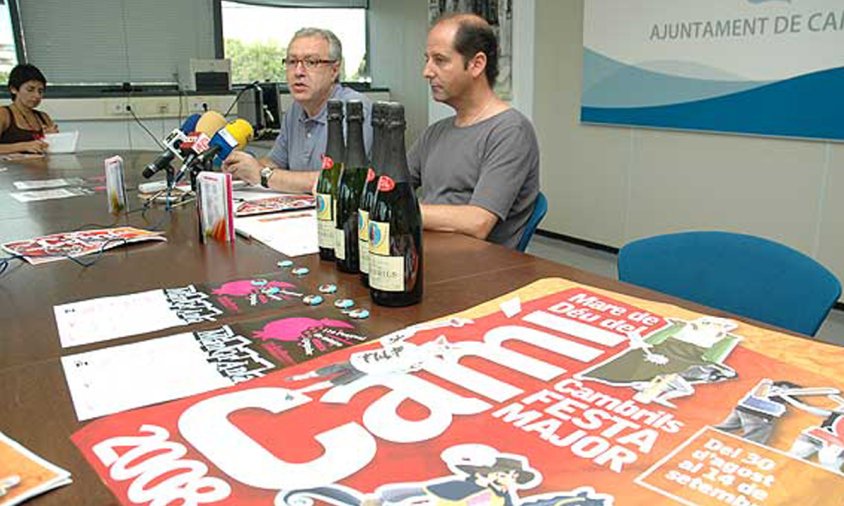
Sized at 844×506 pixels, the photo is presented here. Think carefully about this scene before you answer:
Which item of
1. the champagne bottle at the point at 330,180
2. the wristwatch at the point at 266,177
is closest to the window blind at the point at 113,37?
the wristwatch at the point at 266,177

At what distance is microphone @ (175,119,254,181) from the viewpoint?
2000mm

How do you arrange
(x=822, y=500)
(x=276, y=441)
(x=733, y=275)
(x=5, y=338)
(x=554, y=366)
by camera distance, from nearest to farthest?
(x=822, y=500), (x=276, y=441), (x=554, y=366), (x=5, y=338), (x=733, y=275)

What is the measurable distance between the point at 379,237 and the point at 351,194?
27cm

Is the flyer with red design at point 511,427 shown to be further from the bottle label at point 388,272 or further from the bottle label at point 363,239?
the bottle label at point 363,239

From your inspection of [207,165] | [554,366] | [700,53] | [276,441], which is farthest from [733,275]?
[700,53]

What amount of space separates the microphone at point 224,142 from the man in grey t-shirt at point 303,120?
0.79 ft

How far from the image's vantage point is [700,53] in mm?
3609

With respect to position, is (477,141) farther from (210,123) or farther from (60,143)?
(60,143)

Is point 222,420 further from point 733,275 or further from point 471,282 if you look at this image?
point 733,275

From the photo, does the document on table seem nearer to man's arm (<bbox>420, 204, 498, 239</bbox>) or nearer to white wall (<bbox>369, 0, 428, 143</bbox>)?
man's arm (<bbox>420, 204, 498, 239</bbox>)

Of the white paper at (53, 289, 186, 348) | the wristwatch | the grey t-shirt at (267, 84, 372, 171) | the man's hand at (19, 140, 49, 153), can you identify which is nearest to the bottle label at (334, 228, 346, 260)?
the white paper at (53, 289, 186, 348)

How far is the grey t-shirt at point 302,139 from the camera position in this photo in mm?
2697

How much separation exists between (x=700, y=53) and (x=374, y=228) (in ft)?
10.3

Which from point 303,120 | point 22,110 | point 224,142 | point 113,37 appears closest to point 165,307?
point 224,142
